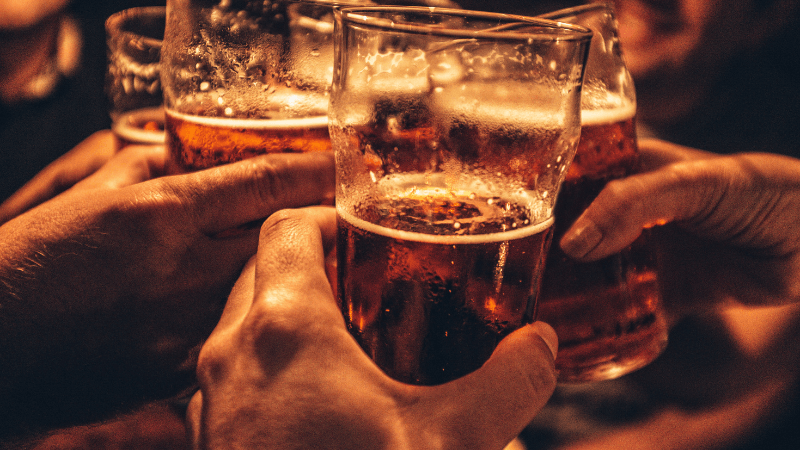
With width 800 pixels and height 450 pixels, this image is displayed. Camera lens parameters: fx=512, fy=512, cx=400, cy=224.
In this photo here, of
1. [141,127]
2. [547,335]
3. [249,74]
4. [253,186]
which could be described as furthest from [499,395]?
[141,127]

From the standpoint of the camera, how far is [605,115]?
2.66ft

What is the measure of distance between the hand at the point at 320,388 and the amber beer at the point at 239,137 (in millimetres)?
258

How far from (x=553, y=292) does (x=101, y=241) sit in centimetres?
71

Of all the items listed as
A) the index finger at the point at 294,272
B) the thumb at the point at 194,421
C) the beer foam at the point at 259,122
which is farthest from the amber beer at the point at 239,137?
the thumb at the point at 194,421

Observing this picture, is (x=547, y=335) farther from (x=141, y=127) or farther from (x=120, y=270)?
(x=141, y=127)

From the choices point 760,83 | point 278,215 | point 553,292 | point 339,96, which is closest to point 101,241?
point 278,215

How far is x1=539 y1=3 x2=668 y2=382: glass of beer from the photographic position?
2.70ft

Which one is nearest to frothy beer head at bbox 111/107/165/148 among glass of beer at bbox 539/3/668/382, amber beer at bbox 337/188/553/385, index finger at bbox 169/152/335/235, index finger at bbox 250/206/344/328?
index finger at bbox 169/152/335/235

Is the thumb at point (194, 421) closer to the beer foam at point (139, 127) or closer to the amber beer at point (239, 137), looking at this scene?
the amber beer at point (239, 137)

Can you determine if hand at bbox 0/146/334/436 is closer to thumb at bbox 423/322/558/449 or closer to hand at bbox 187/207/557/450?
→ hand at bbox 187/207/557/450

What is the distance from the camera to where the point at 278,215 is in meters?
0.68

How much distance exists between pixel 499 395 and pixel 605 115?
0.49 m

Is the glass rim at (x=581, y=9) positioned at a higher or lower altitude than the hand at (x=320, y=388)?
higher

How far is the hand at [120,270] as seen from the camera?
778 millimetres
